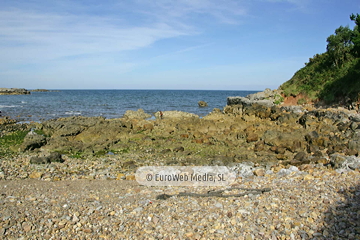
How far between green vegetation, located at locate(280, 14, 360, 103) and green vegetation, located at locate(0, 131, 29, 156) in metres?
26.5

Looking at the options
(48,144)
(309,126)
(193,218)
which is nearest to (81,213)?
(193,218)

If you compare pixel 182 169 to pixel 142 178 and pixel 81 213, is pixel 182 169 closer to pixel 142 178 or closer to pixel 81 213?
pixel 142 178

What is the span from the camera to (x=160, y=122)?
79.1 ft

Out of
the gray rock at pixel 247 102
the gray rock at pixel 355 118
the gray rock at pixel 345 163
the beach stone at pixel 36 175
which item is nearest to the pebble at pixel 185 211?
the gray rock at pixel 345 163

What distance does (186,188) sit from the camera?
31.5 feet

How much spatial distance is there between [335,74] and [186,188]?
29.2 meters

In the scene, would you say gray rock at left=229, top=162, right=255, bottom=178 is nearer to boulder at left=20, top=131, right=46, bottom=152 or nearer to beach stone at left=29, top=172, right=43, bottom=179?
beach stone at left=29, top=172, right=43, bottom=179

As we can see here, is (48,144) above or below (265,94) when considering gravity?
below

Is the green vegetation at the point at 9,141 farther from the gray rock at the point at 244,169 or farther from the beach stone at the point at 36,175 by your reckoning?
the gray rock at the point at 244,169

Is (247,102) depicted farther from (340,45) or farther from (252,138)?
(252,138)

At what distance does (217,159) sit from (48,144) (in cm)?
1011

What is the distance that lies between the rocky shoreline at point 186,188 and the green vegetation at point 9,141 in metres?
0.16

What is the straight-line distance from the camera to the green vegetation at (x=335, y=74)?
27.2m

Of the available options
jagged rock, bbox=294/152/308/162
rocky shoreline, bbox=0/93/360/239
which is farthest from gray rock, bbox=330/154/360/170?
jagged rock, bbox=294/152/308/162
